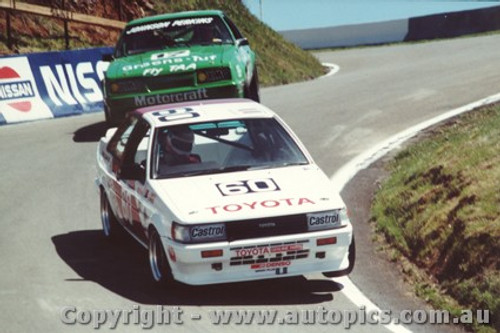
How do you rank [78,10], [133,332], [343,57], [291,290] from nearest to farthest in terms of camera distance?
[133,332] < [291,290] < [78,10] < [343,57]

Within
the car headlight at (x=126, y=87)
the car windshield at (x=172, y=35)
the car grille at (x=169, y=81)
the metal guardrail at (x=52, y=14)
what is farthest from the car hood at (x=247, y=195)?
the metal guardrail at (x=52, y=14)

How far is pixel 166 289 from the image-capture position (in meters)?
8.86

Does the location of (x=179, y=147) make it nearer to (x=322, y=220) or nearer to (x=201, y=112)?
(x=201, y=112)

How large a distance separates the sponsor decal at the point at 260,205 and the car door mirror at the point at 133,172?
3.68 ft

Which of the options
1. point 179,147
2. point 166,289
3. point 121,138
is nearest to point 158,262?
point 166,289

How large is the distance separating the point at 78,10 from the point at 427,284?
65.8 ft

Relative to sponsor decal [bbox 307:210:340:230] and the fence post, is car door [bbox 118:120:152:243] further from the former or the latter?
the fence post

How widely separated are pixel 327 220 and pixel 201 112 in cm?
206

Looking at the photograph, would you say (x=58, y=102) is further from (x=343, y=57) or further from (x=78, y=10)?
(x=343, y=57)

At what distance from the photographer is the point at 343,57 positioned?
35125 millimetres

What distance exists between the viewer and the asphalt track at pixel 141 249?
8523mm

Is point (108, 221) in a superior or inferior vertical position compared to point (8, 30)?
superior

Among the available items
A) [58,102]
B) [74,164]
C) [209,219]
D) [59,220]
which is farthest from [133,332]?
[58,102]

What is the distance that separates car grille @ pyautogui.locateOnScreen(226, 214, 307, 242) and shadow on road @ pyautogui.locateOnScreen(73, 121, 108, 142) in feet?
29.1
